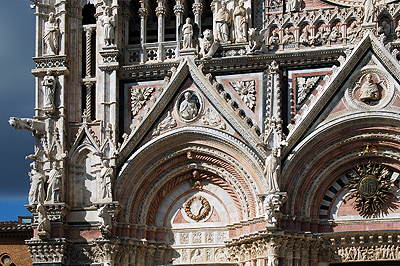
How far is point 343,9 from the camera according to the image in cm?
2231

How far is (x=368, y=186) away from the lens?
70.2ft

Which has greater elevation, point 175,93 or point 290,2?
point 290,2

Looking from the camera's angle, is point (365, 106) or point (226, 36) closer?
point (365, 106)

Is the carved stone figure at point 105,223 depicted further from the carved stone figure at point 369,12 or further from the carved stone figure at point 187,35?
the carved stone figure at point 369,12

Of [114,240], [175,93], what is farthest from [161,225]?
[175,93]

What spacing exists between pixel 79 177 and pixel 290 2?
6838 mm

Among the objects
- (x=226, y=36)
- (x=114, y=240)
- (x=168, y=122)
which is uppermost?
(x=226, y=36)

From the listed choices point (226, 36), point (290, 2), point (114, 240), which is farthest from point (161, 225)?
point (290, 2)

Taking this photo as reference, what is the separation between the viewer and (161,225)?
73.9 feet

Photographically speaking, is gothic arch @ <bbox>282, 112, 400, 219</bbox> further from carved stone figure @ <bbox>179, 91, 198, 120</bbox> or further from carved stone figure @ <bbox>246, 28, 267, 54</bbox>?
carved stone figure @ <bbox>179, 91, 198, 120</bbox>

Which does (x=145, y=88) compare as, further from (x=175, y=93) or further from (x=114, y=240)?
(x=114, y=240)

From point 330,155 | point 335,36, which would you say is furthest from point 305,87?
point 330,155

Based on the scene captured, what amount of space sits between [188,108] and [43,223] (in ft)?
14.6

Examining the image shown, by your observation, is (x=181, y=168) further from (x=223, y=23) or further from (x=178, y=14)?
(x=178, y=14)
